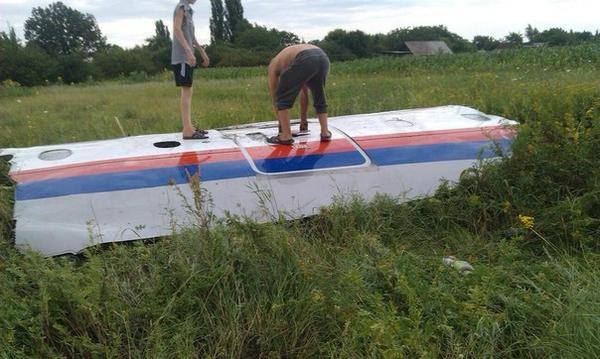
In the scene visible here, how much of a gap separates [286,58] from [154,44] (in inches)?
1946

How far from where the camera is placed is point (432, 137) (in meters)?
4.08

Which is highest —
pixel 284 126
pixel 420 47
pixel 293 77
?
pixel 420 47

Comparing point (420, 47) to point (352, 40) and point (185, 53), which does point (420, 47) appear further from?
point (185, 53)

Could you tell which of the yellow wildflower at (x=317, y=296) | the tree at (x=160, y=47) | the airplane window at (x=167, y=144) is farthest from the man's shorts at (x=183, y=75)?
the tree at (x=160, y=47)

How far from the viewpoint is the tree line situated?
31.2 meters

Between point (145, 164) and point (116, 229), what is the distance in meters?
0.60

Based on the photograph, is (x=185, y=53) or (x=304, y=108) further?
(x=304, y=108)

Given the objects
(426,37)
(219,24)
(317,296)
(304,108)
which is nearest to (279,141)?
(304,108)

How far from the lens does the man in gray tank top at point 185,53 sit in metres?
4.41

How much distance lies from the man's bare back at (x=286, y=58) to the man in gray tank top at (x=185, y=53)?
2.52ft

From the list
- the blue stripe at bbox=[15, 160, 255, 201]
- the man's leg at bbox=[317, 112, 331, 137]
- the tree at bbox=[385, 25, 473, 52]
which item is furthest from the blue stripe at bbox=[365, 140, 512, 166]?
the tree at bbox=[385, 25, 473, 52]

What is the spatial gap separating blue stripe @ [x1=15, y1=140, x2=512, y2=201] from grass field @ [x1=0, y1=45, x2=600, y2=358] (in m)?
0.25

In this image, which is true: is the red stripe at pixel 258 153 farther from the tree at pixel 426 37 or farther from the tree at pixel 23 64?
the tree at pixel 426 37

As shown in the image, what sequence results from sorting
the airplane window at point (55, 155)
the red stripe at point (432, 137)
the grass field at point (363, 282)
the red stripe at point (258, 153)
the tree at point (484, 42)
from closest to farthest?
1. the grass field at point (363, 282)
2. the red stripe at point (258, 153)
3. the airplane window at point (55, 155)
4. the red stripe at point (432, 137)
5. the tree at point (484, 42)
